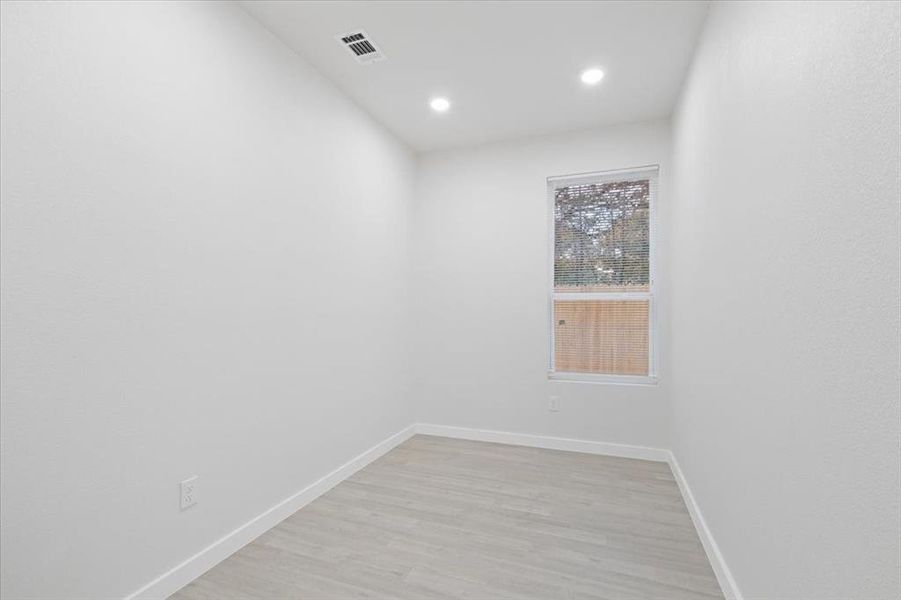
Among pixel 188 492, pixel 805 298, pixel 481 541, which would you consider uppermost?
pixel 805 298

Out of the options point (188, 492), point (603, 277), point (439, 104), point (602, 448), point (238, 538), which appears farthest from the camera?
point (603, 277)

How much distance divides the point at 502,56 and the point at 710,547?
2956mm

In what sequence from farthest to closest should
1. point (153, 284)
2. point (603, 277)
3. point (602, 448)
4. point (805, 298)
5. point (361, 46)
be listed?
point (603, 277) < point (602, 448) < point (361, 46) < point (153, 284) < point (805, 298)

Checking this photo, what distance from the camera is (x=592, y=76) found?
2.82 m

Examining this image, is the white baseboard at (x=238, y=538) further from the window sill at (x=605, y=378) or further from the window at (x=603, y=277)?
the window at (x=603, y=277)

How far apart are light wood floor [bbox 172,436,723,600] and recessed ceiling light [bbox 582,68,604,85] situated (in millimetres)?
2835

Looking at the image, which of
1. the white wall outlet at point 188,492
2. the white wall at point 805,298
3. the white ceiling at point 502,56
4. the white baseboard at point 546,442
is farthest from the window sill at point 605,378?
the white wall outlet at point 188,492

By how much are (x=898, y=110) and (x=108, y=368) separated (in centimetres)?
237

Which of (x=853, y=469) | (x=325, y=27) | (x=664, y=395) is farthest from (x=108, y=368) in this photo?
(x=664, y=395)

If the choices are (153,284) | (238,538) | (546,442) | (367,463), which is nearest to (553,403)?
(546,442)

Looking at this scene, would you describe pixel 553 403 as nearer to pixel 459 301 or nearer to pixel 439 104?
pixel 459 301

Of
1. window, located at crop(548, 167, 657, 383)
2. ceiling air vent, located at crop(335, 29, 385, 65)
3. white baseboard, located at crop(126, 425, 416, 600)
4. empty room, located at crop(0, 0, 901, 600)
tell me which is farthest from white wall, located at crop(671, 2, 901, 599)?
white baseboard, located at crop(126, 425, 416, 600)

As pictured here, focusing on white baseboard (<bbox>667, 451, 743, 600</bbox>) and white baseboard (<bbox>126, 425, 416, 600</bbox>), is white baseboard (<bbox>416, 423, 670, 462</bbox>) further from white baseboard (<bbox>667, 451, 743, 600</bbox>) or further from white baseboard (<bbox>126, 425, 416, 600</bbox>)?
white baseboard (<bbox>126, 425, 416, 600</bbox>)

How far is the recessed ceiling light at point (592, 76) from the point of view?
9.07 feet
